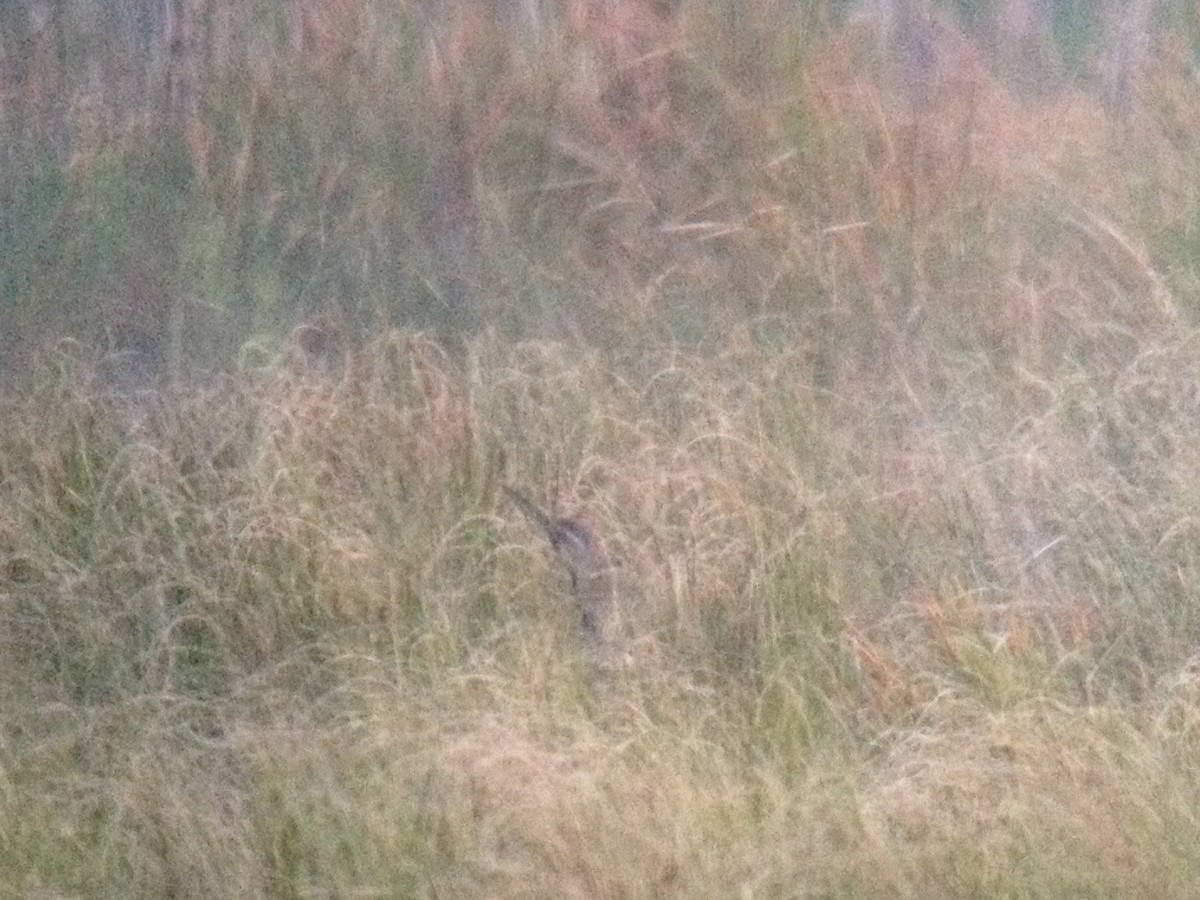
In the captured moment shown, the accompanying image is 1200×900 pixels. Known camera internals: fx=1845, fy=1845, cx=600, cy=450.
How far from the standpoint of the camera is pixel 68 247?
113 inches

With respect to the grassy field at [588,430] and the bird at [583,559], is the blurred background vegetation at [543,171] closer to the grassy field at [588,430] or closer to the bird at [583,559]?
the grassy field at [588,430]

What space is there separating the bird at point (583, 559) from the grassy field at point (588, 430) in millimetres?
23

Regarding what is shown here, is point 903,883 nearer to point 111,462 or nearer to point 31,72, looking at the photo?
point 111,462

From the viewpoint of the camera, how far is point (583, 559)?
269 centimetres

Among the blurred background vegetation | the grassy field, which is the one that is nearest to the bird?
the grassy field

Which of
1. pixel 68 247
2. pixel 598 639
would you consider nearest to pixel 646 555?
pixel 598 639

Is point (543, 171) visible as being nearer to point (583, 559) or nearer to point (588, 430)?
point (588, 430)

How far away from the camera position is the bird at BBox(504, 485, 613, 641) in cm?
266

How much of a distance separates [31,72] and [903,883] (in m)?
1.76

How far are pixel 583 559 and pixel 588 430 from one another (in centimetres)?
20

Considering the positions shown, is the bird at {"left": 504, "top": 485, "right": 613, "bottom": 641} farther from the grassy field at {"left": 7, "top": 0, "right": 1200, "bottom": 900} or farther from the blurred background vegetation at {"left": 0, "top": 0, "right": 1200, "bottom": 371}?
the blurred background vegetation at {"left": 0, "top": 0, "right": 1200, "bottom": 371}

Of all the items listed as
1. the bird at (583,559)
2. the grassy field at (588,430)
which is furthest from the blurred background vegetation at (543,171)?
the bird at (583,559)

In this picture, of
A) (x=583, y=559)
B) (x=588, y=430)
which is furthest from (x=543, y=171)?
(x=583, y=559)

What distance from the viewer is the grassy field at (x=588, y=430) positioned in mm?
2488
